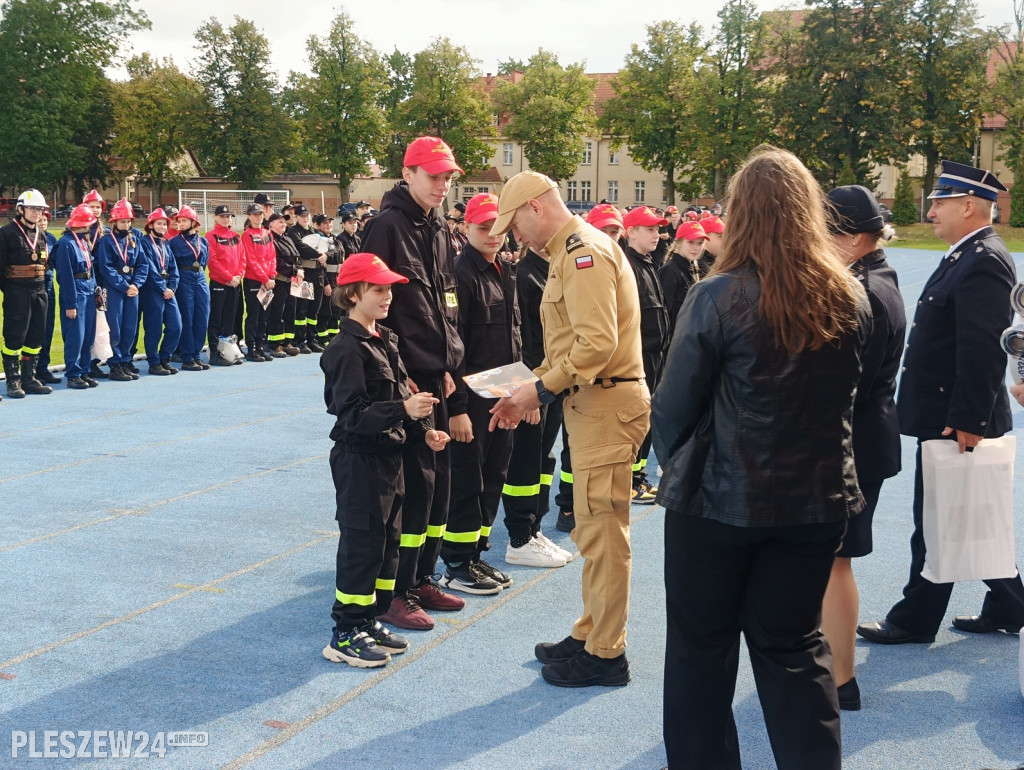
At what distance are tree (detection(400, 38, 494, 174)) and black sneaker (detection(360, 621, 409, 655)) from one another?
69.5 metres

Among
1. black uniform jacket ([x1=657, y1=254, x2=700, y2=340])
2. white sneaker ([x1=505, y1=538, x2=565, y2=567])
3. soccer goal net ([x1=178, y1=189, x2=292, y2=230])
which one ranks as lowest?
white sneaker ([x1=505, y1=538, x2=565, y2=567])

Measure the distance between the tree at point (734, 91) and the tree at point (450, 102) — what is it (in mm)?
A: 16249

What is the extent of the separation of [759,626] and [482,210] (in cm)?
342

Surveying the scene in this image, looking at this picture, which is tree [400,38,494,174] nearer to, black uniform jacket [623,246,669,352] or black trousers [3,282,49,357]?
black trousers [3,282,49,357]

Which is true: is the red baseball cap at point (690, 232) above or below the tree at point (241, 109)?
below

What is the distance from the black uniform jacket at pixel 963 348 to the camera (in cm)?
474

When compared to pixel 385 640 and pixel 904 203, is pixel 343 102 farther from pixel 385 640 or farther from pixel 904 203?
pixel 385 640

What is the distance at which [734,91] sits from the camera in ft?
213

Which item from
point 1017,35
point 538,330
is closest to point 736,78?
point 1017,35

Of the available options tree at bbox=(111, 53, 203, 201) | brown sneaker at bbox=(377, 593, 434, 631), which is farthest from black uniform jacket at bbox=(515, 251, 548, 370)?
tree at bbox=(111, 53, 203, 201)

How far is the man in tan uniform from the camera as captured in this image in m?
4.54

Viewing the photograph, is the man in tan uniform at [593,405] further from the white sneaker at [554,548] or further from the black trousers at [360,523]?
the white sneaker at [554,548]

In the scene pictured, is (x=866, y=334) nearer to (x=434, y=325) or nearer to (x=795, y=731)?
(x=795, y=731)

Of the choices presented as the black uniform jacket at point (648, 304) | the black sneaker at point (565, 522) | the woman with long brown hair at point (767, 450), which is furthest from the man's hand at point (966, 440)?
the black uniform jacket at point (648, 304)
